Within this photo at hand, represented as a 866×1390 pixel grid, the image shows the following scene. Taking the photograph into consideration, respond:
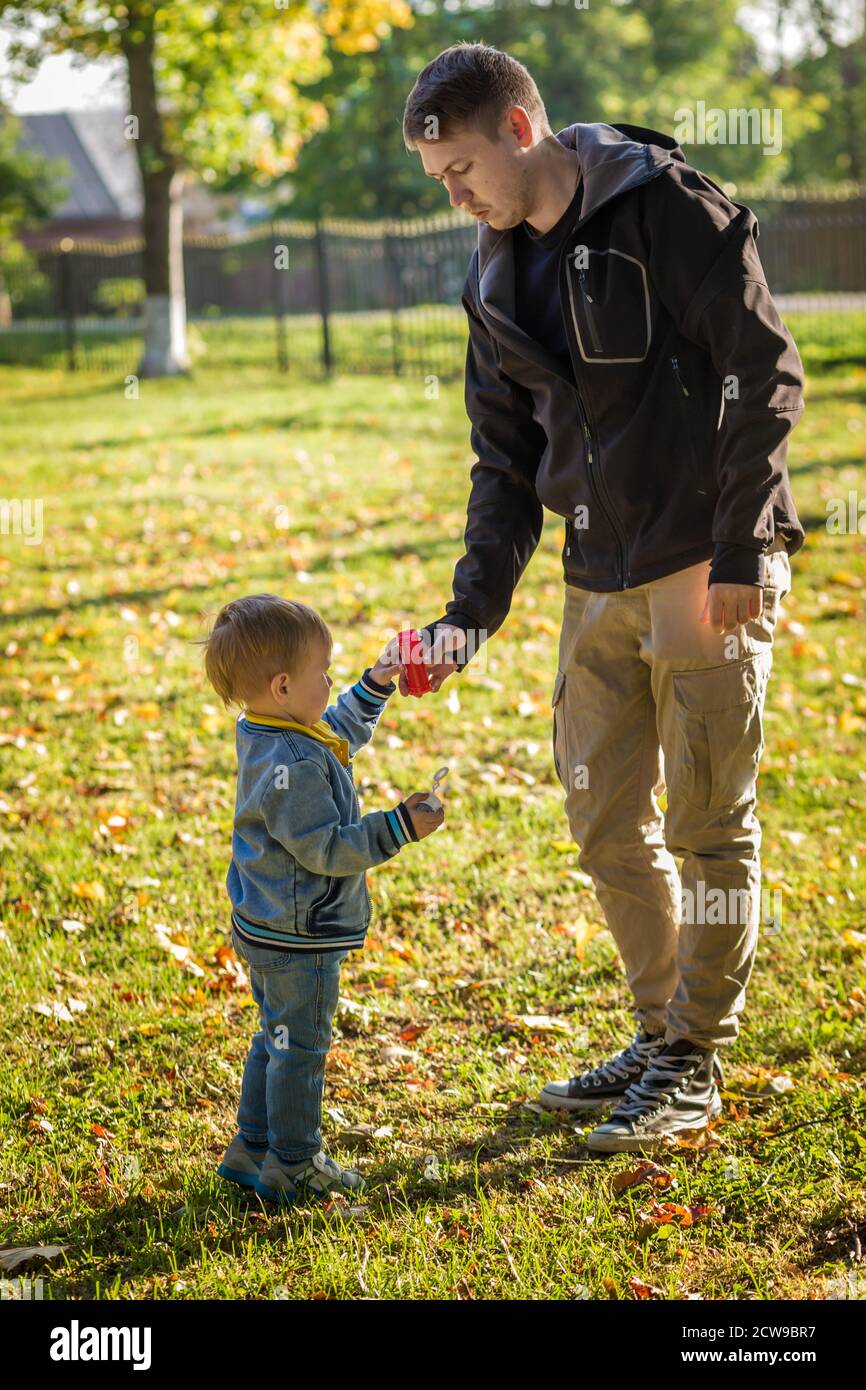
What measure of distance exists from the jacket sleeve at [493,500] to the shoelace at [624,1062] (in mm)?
1107

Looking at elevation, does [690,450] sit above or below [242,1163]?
above

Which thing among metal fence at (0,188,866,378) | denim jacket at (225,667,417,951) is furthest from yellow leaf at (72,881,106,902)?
metal fence at (0,188,866,378)

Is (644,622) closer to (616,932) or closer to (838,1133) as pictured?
(616,932)

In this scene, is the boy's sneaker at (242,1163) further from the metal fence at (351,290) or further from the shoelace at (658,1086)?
the metal fence at (351,290)

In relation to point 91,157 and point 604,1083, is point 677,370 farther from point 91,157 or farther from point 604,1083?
point 91,157

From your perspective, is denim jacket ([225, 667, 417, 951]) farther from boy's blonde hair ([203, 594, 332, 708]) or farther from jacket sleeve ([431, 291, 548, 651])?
jacket sleeve ([431, 291, 548, 651])

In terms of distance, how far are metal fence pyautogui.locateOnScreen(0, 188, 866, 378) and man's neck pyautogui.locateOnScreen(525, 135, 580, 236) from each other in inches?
386

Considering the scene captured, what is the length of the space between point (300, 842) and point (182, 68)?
1880 centimetres

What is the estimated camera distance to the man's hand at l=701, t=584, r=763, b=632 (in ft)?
9.40

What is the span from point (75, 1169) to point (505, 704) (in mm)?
3621

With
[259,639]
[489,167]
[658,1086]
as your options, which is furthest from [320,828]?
[489,167]

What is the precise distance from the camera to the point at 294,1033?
3.00 meters

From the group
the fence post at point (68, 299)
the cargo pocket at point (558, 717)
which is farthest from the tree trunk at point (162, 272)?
the cargo pocket at point (558, 717)
